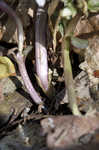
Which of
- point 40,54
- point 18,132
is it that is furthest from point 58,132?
point 40,54

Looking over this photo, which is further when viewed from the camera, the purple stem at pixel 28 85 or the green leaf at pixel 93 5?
the purple stem at pixel 28 85

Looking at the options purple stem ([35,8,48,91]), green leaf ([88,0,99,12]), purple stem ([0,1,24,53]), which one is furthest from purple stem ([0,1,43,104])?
green leaf ([88,0,99,12])

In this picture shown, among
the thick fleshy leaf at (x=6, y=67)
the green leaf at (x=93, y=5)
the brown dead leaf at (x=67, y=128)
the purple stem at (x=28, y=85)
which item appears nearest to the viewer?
the brown dead leaf at (x=67, y=128)

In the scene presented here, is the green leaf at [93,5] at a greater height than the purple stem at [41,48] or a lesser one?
greater

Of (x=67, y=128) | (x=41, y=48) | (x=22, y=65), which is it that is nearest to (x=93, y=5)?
(x=41, y=48)

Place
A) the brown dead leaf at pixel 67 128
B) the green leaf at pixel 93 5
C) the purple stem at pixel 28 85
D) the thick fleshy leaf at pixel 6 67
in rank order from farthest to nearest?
the thick fleshy leaf at pixel 6 67 < the purple stem at pixel 28 85 < the green leaf at pixel 93 5 < the brown dead leaf at pixel 67 128

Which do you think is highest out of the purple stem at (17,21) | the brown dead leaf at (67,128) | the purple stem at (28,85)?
the purple stem at (17,21)

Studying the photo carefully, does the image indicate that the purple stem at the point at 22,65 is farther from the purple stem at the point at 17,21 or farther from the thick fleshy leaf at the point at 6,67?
the thick fleshy leaf at the point at 6,67

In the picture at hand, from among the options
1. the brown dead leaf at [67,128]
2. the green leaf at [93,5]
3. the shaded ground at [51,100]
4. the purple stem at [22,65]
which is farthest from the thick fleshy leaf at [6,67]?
the green leaf at [93,5]
